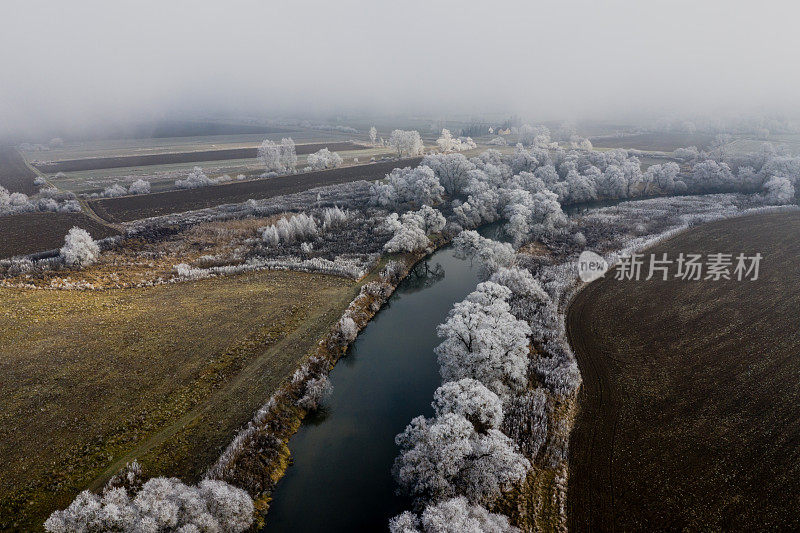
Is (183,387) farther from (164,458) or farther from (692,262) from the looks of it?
(692,262)

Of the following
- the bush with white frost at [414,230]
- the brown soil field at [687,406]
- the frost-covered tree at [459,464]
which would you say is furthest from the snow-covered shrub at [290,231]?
the frost-covered tree at [459,464]

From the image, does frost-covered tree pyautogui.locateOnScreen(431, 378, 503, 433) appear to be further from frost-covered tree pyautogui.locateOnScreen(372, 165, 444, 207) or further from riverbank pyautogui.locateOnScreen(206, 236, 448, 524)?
frost-covered tree pyautogui.locateOnScreen(372, 165, 444, 207)

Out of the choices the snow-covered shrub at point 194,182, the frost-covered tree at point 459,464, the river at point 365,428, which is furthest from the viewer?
the snow-covered shrub at point 194,182

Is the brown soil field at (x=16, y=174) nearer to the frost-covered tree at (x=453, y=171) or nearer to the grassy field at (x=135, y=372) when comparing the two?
the grassy field at (x=135, y=372)

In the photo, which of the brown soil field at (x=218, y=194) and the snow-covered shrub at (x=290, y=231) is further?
the brown soil field at (x=218, y=194)

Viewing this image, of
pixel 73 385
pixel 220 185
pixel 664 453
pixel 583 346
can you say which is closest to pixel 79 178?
pixel 220 185

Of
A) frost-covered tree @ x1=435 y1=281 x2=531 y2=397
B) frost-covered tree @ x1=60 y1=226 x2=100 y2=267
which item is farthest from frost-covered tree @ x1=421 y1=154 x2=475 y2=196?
frost-covered tree @ x1=60 y1=226 x2=100 y2=267

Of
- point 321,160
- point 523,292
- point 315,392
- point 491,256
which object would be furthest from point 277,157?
point 315,392
